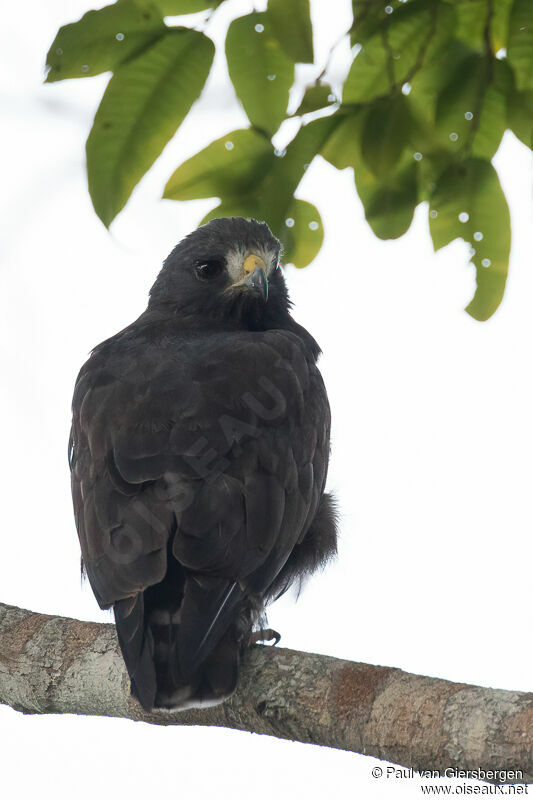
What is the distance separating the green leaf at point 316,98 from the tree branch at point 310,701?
1616 mm

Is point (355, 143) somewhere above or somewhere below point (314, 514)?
above

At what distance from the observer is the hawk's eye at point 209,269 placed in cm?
480

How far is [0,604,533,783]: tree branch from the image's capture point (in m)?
2.48

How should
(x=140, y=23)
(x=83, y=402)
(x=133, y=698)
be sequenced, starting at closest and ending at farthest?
(x=140, y=23)
(x=133, y=698)
(x=83, y=402)

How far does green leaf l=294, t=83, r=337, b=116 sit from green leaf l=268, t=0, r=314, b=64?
0.61 ft

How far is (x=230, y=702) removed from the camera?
320 centimetres

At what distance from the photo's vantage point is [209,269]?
15.8 feet

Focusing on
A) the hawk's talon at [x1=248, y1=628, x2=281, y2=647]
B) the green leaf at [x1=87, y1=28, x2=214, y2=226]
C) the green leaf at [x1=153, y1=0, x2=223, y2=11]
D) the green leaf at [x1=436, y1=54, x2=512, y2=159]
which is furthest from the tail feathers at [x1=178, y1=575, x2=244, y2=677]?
the green leaf at [x1=153, y1=0, x2=223, y2=11]

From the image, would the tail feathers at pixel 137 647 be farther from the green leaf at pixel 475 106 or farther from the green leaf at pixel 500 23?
the green leaf at pixel 500 23

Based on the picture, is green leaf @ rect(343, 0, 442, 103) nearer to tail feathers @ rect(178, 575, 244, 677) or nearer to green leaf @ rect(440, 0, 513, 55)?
green leaf @ rect(440, 0, 513, 55)

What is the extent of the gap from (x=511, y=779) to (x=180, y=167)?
1939mm

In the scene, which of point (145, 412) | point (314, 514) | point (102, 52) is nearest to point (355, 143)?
point (102, 52)

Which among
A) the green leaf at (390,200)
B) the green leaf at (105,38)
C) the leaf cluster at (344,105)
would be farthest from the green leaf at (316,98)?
the green leaf at (105,38)

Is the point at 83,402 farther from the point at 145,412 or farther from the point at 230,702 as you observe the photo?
the point at 230,702
